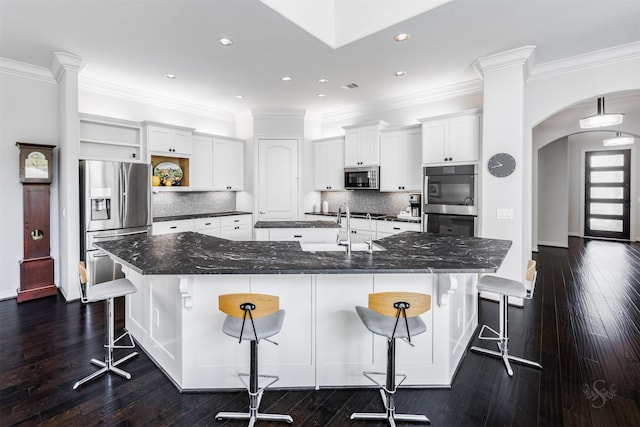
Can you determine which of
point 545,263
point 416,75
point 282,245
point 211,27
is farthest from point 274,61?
point 545,263

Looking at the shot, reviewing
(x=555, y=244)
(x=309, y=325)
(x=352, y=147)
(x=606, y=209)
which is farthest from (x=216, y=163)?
(x=606, y=209)

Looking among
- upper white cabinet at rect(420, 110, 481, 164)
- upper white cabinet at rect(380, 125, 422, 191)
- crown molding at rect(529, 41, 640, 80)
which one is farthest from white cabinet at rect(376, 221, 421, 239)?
crown molding at rect(529, 41, 640, 80)

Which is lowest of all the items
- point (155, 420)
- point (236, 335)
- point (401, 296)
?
point (155, 420)

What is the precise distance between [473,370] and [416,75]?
385 centimetres

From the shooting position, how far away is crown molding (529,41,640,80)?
3.53m

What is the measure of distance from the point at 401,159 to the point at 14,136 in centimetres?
547

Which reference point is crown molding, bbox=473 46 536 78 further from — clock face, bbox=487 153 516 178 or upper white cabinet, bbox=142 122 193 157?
upper white cabinet, bbox=142 122 193 157

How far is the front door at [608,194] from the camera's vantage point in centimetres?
862

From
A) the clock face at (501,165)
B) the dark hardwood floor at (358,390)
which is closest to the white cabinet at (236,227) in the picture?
the dark hardwood floor at (358,390)

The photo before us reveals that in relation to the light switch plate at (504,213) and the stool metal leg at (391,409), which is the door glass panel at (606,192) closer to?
the light switch plate at (504,213)

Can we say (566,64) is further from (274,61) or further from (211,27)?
(211,27)

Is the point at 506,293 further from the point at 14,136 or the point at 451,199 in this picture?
the point at 14,136

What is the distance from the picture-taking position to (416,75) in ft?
15.1

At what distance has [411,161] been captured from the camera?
17.6 feet
